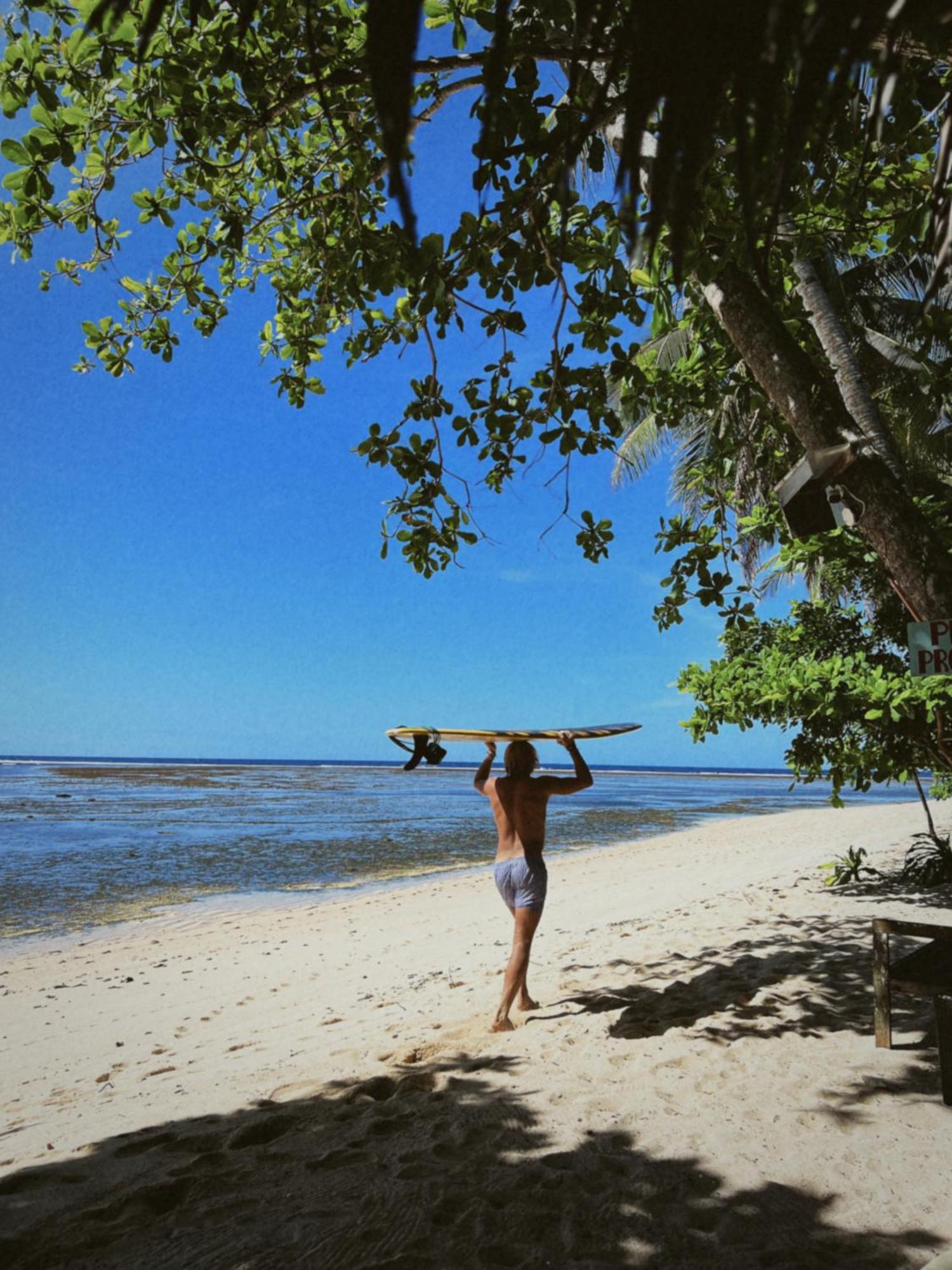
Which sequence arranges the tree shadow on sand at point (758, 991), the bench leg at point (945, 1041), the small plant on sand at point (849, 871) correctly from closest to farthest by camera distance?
the bench leg at point (945, 1041)
the tree shadow on sand at point (758, 991)
the small plant on sand at point (849, 871)

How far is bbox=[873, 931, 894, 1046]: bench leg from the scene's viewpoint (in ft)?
13.3

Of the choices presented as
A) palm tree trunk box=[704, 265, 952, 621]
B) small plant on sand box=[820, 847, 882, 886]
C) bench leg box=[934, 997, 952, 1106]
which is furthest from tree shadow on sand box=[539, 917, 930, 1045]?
palm tree trunk box=[704, 265, 952, 621]

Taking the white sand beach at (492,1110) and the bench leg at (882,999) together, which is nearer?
the white sand beach at (492,1110)

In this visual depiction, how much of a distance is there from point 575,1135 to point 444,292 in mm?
3986

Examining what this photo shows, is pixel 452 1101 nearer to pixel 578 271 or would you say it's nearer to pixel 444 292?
pixel 444 292

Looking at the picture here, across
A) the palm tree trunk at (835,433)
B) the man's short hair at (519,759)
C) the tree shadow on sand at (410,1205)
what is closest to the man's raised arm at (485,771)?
the man's short hair at (519,759)

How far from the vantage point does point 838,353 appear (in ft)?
20.1

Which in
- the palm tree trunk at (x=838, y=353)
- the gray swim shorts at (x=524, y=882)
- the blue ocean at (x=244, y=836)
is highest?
the palm tree trunk at (x=838, y=353)

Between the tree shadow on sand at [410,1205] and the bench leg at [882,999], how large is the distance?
1.50m

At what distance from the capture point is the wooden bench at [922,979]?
3.42m

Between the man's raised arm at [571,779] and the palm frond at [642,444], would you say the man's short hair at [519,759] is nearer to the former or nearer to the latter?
the man's raised arm at [571,779]

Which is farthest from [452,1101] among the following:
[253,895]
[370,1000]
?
[253,895]

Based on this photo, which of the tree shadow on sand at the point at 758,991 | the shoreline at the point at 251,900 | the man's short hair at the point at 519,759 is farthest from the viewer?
the shoreline at the point at 251,900

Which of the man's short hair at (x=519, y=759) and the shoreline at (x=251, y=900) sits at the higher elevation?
the man's short hair at (x=519, y=759)
